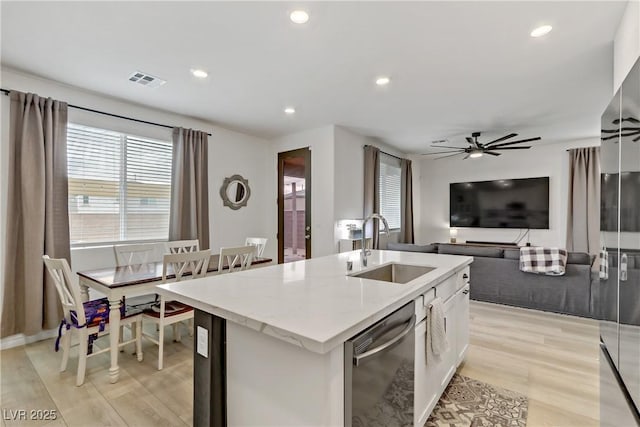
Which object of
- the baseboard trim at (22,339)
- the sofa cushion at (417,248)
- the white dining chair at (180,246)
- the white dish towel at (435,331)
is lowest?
the baseboard trim at (22,339)

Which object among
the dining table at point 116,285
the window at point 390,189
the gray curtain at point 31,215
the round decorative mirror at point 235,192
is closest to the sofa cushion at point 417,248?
the window at point 390,189

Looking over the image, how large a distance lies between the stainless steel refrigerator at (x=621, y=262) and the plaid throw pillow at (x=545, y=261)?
243 cm

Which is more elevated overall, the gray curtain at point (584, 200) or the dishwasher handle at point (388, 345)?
the gray curtain at point (584, 200)

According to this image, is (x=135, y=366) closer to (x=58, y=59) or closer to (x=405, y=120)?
(x=58, y=59)

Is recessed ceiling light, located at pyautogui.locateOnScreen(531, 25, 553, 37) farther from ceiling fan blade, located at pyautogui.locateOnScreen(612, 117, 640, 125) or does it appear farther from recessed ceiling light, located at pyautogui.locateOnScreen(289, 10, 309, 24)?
recessed ceiling light, located at pyautogui.locateOnScreen(289, 10, 309, 24)

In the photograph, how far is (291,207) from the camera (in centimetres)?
533

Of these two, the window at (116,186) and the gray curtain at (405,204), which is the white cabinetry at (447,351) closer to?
the window at (116,186)

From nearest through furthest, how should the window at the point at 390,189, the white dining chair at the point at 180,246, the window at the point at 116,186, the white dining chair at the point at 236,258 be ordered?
the white dining chair at the point at 236,258 < the window at the point at 116,186 < the white dining chair at the point at 180,246 < the window at the point at 390,189

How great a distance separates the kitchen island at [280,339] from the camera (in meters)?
0.99

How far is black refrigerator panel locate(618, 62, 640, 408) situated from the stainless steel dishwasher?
82 centimetres

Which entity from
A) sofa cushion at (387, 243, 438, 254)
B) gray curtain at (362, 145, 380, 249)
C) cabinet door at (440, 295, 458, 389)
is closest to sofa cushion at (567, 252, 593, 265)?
sofa cushion at (387, 243, 438, 254)

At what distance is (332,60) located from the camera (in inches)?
106

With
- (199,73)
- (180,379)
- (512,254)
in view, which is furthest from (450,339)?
(199,73)

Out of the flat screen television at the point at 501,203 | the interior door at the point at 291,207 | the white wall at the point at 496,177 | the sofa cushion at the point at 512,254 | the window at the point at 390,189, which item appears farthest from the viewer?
the window at the point at 390,189
